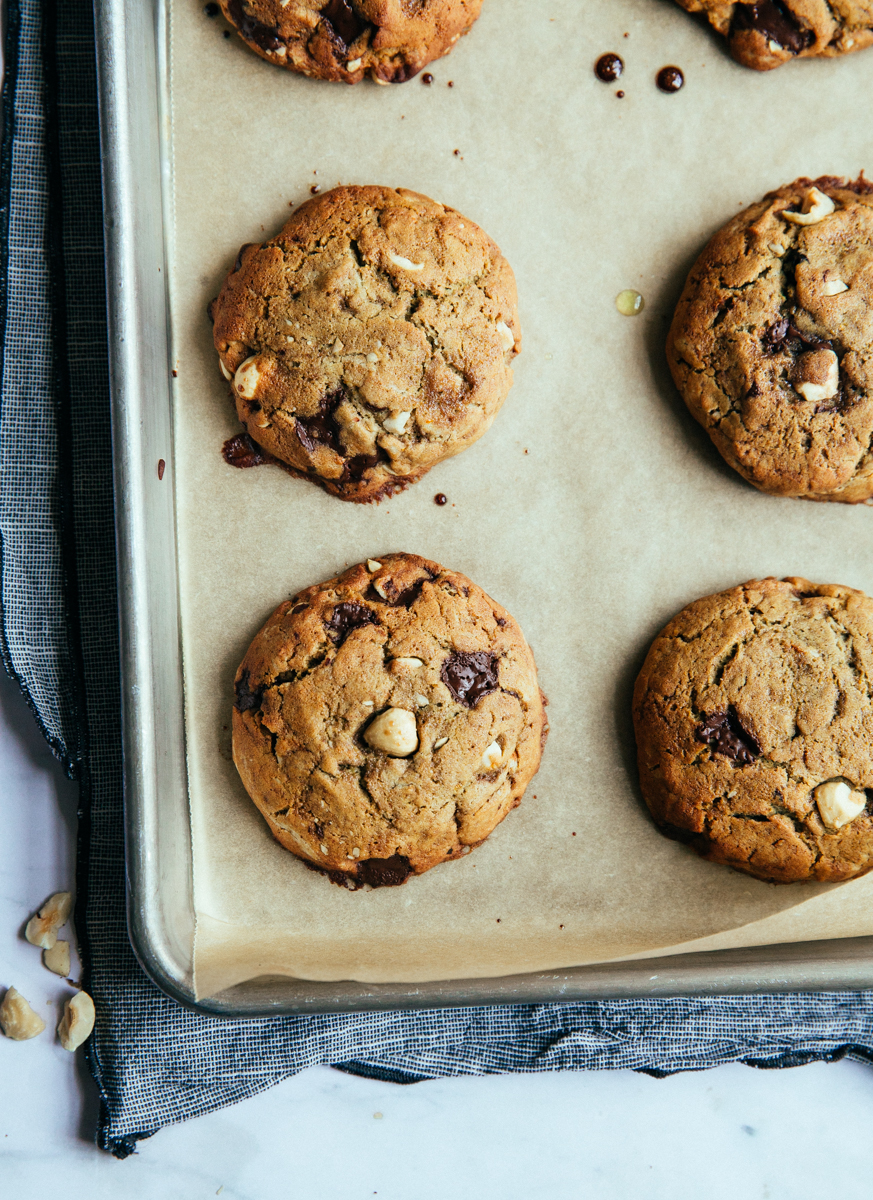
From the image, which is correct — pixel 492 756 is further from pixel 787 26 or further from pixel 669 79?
pixel 787 26

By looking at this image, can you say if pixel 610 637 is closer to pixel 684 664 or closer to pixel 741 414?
pixel 684 664

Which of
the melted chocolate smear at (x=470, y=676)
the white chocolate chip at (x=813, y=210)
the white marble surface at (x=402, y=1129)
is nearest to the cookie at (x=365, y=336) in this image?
the melted chocolate smear at (x=470, y=676)

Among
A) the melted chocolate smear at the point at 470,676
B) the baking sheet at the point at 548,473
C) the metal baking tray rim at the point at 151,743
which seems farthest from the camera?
the baking sheet at the point at 548,473

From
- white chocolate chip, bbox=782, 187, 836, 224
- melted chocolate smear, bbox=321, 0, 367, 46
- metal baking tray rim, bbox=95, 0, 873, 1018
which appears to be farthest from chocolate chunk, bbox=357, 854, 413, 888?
melted chocolate smear, bbox=321, 0, 367, 46

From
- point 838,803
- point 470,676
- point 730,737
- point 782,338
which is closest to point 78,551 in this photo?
point 470,676

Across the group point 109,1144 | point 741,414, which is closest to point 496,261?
point 741,414

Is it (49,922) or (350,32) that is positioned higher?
(350,32)

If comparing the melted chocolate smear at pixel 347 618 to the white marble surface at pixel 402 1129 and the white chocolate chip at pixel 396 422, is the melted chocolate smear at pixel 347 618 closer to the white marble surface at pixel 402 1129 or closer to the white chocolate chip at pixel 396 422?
the white chocolate chip at pixel 396 422
